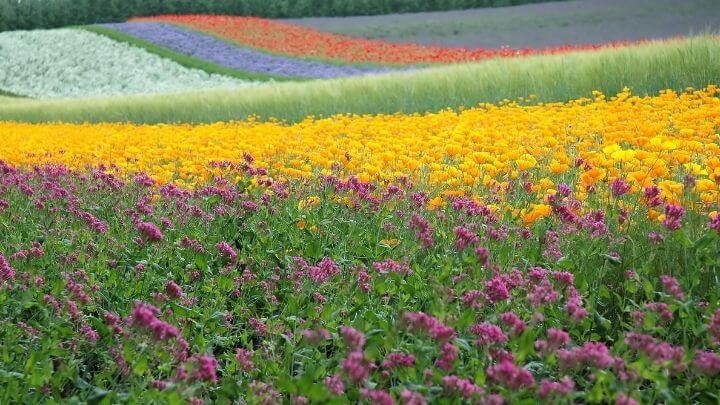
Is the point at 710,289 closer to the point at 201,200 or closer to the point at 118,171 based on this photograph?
the point at 201,200

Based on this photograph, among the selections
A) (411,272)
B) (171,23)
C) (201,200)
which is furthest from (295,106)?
(171,23)

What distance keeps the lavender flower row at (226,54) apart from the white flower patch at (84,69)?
1067mm

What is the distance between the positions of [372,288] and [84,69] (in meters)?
27.2

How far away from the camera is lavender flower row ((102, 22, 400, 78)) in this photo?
24922 mm

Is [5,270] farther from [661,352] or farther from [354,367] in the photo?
[661,352]

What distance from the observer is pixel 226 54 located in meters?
27.3

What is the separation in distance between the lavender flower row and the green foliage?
4.03m

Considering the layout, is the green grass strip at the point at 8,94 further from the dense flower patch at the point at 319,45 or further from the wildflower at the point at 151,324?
the wildflower at the point at 151,324

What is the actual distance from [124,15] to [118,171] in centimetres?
3151

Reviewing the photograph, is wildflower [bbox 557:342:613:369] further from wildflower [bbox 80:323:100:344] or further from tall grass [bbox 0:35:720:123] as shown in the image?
tall grass [bbox 0:35:720:123]

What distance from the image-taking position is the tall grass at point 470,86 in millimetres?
10047

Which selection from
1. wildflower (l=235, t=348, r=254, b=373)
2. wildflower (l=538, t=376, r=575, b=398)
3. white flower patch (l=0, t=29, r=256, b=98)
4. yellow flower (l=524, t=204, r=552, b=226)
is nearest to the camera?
wildflower (l=538, t=376, r=575, b=398)

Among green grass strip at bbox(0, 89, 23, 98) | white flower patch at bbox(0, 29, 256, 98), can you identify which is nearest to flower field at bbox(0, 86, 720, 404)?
white flower patch at bbox(0, 29, 256, 98)

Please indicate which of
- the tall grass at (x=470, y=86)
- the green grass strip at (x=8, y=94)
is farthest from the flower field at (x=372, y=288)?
the green grass strip at (x=8, y=94)
